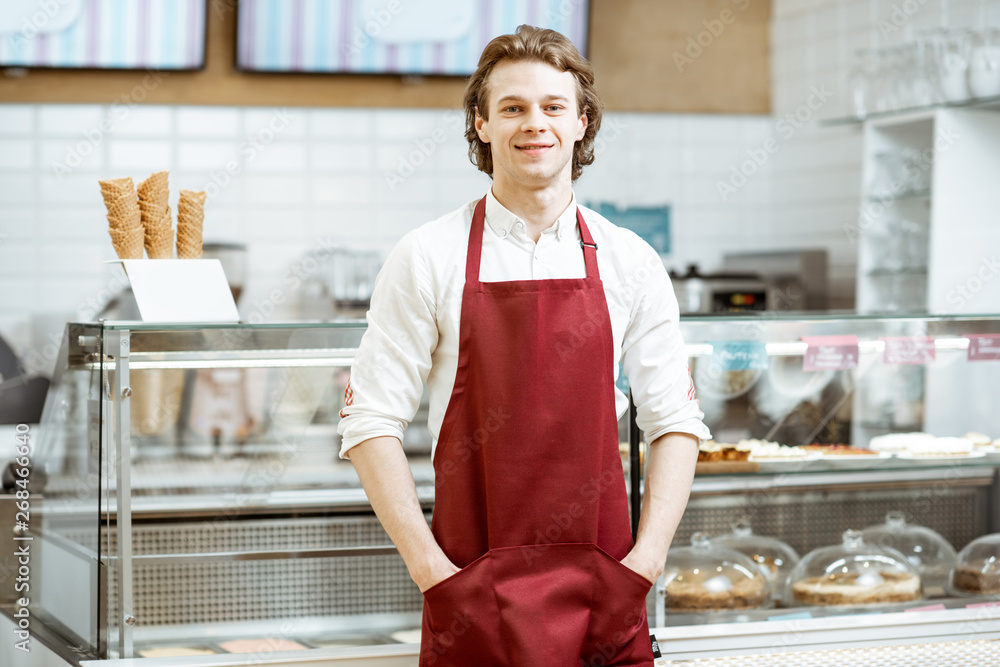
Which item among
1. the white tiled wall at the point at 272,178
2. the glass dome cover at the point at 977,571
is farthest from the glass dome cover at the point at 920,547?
the white tiled wall at the point at 272,178

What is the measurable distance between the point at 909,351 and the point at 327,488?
135 cm

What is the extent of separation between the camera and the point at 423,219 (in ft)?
13.5

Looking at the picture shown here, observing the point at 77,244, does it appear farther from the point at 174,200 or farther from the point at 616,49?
the point at 616,49

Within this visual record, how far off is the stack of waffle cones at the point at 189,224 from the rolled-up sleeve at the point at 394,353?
59 cm

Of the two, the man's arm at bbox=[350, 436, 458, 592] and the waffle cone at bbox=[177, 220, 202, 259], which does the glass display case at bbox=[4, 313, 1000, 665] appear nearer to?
the waffle cone at bbox=[177, 220, 202, 259]

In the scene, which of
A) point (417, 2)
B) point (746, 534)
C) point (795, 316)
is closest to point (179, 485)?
point (746, 534)

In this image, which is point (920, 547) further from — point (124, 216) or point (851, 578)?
point (124, 216)

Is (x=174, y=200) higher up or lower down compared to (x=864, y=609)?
higher up

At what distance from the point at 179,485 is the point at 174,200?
64.7 inches

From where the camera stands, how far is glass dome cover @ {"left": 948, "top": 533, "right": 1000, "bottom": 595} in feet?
7.26

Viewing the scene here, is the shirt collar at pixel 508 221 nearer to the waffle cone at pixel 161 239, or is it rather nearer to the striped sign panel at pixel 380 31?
the waffle cone at pixel 161 239

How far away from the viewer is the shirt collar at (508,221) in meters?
1.54

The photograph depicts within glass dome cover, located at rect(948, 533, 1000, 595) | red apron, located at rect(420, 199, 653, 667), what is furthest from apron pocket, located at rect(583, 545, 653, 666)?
glass dome cover, located at rect(948, 533, 1000, 595)

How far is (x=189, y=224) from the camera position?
1.90m
